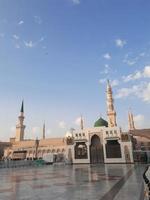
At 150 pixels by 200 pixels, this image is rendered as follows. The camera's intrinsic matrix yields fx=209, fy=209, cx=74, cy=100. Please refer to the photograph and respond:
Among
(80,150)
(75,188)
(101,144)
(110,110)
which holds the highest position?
(110,110)

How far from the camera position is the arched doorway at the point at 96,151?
43734 mm

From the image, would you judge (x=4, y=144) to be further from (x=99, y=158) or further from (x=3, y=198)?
(x=3, y=198)

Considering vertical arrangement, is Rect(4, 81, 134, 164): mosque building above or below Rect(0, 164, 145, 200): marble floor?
above

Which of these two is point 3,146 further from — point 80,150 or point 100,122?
point 80,150

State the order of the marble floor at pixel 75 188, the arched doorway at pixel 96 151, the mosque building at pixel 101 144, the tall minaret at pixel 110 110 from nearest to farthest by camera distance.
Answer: the marble floor at pixel 75 188 → the mosque building at pixel 101 144 → the arched doorway at pixel 96 151 → the tall minaret at pixel 110 110

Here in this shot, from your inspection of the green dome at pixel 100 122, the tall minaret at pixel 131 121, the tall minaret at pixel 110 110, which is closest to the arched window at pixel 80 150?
the green dome at pixel 100 122

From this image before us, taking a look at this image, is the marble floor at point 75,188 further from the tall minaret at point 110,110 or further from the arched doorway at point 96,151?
the tall minaret at point 110,110

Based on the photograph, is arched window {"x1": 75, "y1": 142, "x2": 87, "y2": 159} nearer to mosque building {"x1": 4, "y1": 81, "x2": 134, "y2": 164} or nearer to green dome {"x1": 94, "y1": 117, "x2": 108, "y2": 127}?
mosque building {"x1": 4, "y1": 81, "x2": 134, "y2": 164}

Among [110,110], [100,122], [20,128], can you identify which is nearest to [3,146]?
[20,128]

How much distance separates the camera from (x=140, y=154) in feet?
144

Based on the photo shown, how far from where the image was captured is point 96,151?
146 ft

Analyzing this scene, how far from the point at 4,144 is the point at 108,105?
1961 inches

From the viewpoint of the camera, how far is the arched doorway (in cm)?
4373

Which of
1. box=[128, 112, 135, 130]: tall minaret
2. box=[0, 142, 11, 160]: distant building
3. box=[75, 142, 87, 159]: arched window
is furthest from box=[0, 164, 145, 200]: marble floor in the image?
box=[0, 142, 11, 160]: distant building
